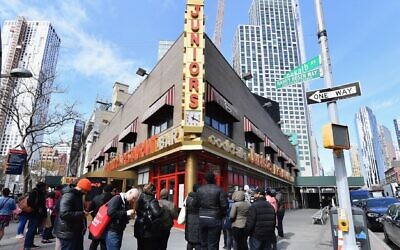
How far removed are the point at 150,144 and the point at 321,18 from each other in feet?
41.4

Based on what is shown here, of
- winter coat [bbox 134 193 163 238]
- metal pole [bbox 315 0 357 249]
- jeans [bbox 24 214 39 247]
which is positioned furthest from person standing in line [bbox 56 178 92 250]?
metal pole [bbox 315 0 357 249]

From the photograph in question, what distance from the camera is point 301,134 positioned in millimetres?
149000

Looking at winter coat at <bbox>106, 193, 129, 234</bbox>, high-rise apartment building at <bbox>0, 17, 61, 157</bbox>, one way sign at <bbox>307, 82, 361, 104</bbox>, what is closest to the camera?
winter coat at <bbox>106, 193, 129, 234</bbox>

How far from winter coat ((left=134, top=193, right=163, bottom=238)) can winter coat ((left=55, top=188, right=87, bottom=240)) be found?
100cm

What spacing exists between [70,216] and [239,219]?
376 cm

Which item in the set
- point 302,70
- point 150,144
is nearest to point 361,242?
point 302,70

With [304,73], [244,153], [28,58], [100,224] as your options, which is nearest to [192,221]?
[100,224]

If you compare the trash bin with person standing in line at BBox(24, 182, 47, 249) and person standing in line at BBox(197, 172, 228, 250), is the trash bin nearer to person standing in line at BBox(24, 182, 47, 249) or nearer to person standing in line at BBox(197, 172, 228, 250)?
person standing in line at BBox(197, 172, 228, 250)

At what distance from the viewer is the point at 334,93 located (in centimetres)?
545

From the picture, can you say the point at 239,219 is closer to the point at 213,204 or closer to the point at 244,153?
the point at 213,204

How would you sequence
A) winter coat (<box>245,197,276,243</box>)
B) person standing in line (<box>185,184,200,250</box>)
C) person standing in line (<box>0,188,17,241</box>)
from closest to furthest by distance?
winter coat (<box>245,197,276,243</box>), person standing in line (<box>185,184,200,250</box>), person standing in line (<box>0,188,17,241</box>)

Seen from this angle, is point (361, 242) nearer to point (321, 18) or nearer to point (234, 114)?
point (321, 18)

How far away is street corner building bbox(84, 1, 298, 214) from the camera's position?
13734 millimetres

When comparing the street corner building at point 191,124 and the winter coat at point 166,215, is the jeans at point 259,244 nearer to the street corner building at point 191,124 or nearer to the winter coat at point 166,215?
the winter coat at point 166,215
